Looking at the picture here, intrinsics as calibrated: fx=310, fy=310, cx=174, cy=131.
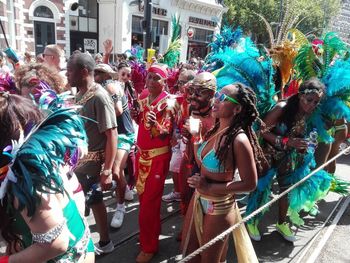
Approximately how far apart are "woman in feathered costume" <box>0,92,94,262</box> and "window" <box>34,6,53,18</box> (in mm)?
18052

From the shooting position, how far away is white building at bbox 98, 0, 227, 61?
20.8 m

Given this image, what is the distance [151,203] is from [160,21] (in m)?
23.3

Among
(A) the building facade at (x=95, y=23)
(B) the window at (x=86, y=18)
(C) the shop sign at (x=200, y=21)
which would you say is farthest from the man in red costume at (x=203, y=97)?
(C) the shop sign at (x=200, y=21)

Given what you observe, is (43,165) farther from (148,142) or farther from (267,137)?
(267,137)

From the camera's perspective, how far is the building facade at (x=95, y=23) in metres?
16.0

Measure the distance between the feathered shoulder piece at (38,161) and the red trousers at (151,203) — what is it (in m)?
1.65

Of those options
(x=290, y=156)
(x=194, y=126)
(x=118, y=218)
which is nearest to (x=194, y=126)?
(x=194, y=126)

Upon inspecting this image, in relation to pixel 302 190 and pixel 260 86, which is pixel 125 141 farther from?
pixel 302 190

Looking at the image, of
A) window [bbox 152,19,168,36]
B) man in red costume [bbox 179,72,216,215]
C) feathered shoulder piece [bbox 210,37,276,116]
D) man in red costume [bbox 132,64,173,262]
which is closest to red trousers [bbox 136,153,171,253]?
man in red costume [bbox 132,64,173,262]

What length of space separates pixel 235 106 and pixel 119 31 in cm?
2028

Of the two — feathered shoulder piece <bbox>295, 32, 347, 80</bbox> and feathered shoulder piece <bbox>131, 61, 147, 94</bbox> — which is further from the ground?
feathered shoulder piece <bbox>295, 32, 347, 80</bbox>

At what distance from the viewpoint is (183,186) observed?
3.54 metres

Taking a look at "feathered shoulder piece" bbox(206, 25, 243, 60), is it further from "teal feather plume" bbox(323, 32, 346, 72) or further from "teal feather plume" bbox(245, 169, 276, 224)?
"teal feather plume" bbox(245, 169, 276, 224)

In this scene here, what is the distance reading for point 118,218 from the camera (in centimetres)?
371
